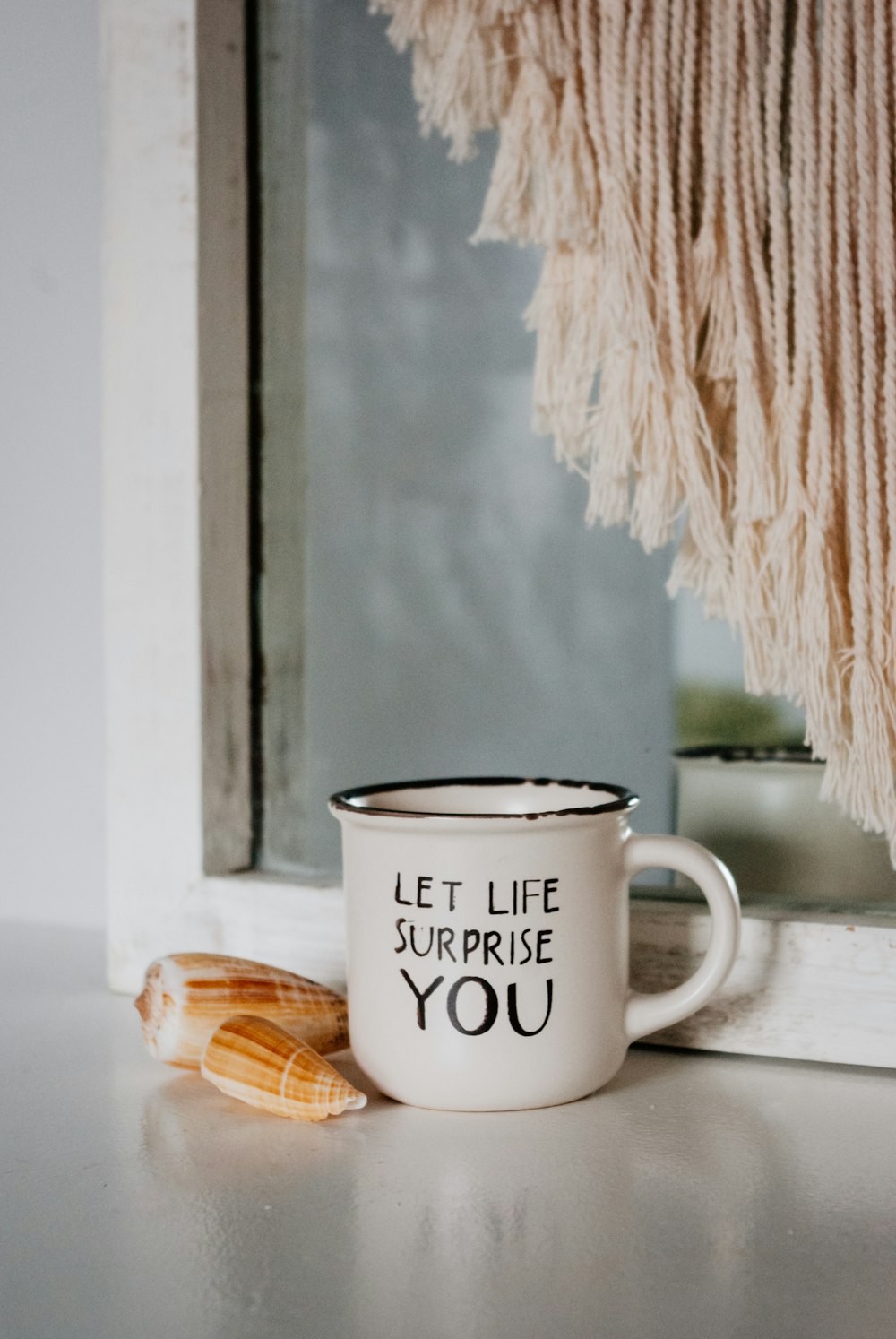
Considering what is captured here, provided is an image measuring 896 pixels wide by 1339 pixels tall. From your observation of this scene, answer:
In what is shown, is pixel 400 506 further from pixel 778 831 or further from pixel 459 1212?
pixel 459 1212

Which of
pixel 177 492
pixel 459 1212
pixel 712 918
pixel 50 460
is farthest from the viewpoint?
pixel 50 460

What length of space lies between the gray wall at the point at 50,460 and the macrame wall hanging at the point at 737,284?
0.37 meters

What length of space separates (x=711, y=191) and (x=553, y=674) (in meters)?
0.25

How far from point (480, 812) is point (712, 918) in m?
0.12

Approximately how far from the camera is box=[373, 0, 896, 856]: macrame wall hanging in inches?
20.9

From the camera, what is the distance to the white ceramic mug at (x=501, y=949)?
0.48 meters

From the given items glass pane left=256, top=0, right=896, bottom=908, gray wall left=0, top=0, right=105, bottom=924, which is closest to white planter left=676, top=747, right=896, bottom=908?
glass pane left=256, top=0, right=896, bottom=908

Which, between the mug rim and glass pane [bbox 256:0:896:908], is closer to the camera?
the mug rim

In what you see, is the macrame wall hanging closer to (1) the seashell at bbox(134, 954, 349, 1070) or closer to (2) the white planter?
(2) the white planter

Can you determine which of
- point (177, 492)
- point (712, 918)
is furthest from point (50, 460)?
point (712, 918)

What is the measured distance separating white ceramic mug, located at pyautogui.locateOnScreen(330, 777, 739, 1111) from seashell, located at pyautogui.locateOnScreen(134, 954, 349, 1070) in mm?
46

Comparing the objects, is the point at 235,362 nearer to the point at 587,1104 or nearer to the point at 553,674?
the point at 553,674

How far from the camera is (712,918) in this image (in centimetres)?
51

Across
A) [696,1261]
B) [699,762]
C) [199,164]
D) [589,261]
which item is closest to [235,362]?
[199,164]
